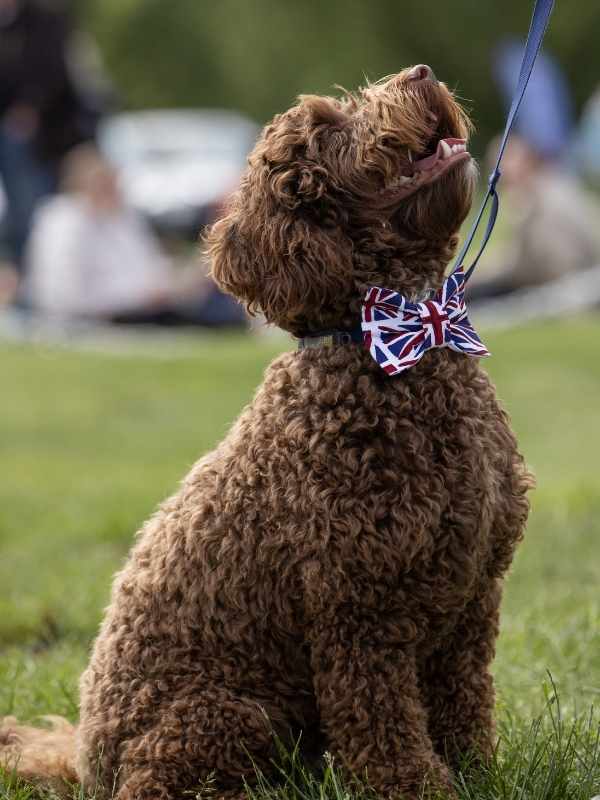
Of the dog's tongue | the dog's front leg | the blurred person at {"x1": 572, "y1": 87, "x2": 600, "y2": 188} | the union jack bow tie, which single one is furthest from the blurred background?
the blurred person at {"x1": 572, "y1": 87, "x2": 600, "y2": 188}

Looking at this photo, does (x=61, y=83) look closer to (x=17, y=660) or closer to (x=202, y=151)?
(x=17, y=660)

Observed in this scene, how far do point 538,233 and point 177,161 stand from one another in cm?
1419

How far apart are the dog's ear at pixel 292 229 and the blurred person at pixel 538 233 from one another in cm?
862

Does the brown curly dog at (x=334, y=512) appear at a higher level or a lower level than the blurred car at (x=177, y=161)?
lower

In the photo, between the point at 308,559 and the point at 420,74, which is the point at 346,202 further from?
the point at 308,559

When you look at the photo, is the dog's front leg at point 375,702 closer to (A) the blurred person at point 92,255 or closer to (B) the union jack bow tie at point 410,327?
(B) the union jack bow tie at point 410,327

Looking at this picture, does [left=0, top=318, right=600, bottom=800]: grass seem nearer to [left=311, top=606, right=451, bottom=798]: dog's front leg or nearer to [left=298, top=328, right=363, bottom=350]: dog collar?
[left=311, top=606, right=451, bottom=798]: dog's front leg

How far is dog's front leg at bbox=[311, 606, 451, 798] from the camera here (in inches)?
120

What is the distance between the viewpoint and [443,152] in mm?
3014

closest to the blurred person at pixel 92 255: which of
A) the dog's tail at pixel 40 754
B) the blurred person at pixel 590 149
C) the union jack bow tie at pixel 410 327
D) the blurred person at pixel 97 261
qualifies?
the blurred person at pixel 97 261

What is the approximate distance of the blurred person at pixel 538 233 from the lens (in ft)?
38.0

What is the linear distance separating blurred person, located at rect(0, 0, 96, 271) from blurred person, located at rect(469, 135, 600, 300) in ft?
14.5

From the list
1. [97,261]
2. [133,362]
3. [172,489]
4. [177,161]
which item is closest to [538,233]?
[133,362]

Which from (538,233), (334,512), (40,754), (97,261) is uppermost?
(538,233)
